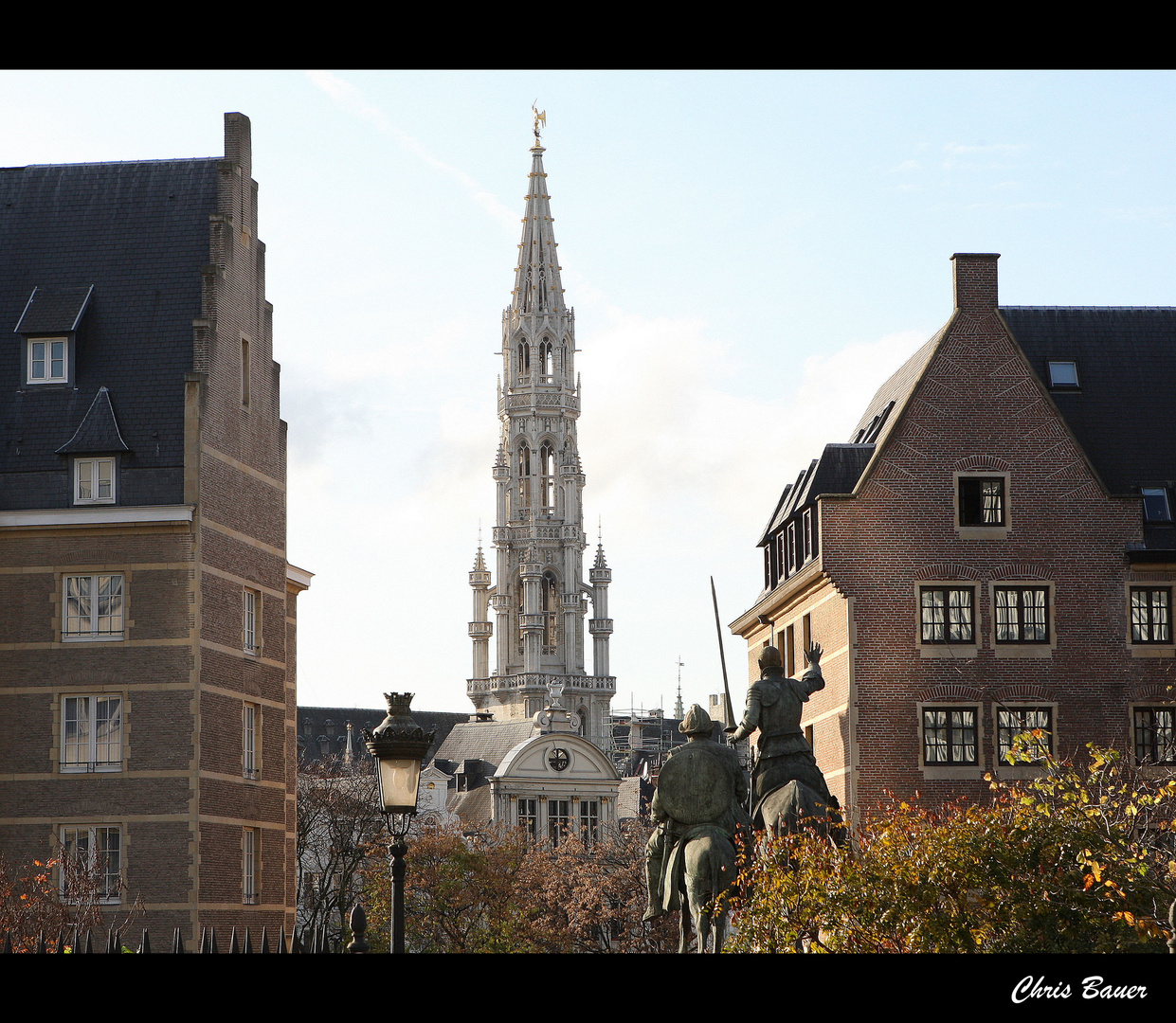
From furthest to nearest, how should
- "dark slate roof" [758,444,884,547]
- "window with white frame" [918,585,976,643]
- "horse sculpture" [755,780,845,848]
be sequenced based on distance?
"dark slate roof" [758,444,884,547] < "window with white frame" [918,585,976,643] < "horse sculpture" [755,780,845,848]

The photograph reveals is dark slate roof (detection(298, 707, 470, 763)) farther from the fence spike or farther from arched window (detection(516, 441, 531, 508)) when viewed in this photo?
the fence spike

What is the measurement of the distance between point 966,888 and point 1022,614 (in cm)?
2908

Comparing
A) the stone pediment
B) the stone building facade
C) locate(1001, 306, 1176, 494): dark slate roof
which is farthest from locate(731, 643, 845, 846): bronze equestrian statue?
the stone building facade

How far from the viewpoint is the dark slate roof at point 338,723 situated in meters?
154

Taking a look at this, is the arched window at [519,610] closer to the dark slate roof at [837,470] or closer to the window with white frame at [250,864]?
the dark slate roof at [837,470]

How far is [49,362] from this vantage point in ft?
155

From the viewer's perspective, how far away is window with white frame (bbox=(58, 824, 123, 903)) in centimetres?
4050

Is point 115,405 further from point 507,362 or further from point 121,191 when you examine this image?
point 507,362

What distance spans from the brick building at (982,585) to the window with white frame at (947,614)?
51 millimetres

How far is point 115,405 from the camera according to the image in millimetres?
46125

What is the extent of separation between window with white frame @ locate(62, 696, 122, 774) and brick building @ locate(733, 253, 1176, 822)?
62.1ft

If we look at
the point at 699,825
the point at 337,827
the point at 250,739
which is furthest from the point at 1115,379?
the point at 337,827

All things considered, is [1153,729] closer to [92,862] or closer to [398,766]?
[92,862]
